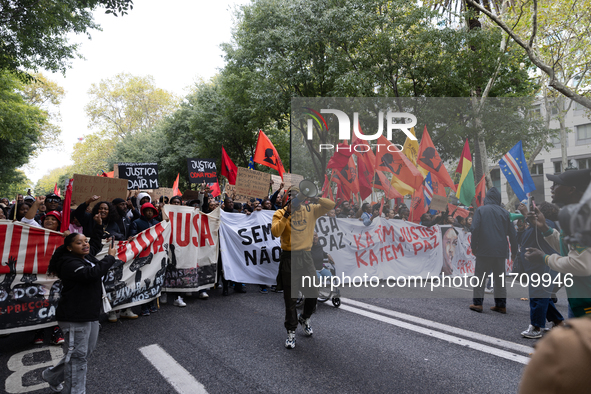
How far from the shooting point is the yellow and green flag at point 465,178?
18.3ft

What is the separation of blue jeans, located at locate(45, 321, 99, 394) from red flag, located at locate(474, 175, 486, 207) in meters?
5.74

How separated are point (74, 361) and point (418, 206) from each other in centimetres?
550

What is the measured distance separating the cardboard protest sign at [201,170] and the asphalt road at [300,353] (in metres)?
6.10

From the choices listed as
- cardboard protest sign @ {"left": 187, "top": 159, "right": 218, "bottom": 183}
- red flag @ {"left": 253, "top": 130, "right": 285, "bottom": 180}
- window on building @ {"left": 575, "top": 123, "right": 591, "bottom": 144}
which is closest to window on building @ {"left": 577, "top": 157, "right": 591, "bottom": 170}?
red flag @ {"left": 253, "top": 130, "right": 285, "bottom": 180}

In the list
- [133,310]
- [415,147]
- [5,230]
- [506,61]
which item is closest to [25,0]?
[5,230]

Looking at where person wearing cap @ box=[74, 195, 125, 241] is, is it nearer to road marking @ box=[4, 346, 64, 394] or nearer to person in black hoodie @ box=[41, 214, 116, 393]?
road marking @ box=[4, 346, 64, 394]

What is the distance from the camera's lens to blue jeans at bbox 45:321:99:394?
9.87 feet

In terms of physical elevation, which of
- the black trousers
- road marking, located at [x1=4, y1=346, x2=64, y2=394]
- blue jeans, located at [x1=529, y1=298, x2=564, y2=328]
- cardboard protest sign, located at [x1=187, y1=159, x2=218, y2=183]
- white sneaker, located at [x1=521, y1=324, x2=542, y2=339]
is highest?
cardboard protest sign, located at [x1=187, y1=159, x2=218, y2=183]

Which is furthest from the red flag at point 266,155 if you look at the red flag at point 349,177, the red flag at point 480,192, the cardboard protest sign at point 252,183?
the red flag at point 480,192

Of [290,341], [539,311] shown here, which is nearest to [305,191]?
[290,341]

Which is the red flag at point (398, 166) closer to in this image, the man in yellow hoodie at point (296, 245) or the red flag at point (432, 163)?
the red flag at point (432, 163)

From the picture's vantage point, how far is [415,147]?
18.5 feet

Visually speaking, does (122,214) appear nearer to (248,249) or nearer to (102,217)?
(102,217)

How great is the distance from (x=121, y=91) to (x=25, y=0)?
45.6 m
